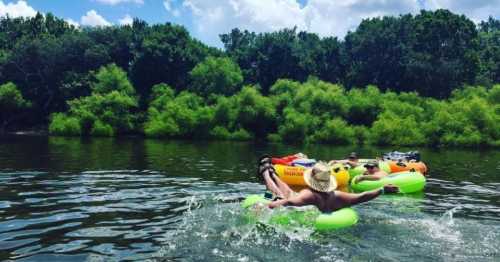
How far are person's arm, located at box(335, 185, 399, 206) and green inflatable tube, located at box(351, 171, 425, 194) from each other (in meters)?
6.47

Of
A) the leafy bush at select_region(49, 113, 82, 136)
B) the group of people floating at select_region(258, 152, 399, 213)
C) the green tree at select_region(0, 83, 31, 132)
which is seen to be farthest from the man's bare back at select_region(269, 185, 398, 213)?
the green tree at select_region(0, 83, 31, 132)

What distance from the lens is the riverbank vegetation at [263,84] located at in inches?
1804

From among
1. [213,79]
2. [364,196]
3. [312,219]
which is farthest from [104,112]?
[364,196]

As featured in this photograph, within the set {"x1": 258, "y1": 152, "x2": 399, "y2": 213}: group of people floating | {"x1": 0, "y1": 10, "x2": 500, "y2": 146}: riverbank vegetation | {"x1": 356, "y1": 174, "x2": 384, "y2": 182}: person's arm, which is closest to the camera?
{"x1": 258, "y1": 152, "x2": 399, "y2": 213}: group of people floating

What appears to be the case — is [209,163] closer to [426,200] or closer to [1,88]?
[426,200]

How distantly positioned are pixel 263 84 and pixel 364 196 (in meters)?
56.3

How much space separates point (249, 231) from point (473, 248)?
148 inches

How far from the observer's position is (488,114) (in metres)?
42.8

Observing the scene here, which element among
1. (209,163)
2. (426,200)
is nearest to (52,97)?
(209,163)

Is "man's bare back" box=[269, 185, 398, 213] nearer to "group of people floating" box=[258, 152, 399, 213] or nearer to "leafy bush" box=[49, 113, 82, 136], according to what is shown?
"group of people floating" box=[258, 152, 399, 213]

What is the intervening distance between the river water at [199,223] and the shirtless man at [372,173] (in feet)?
4.61

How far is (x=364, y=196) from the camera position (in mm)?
9094

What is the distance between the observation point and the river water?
8109mm

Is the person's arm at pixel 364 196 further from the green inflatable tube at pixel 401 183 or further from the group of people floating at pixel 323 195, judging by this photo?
the green inflatable tube at pixel 401 183
